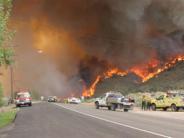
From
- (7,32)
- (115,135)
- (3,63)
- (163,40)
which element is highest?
(163,40)

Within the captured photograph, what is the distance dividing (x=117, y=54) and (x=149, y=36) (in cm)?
984

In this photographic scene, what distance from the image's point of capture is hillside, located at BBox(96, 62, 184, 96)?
275ft

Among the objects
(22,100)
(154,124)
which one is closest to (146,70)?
(22,100)

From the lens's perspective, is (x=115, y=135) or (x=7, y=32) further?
(x=7, y=32)

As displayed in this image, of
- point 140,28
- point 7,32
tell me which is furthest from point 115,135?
point 140,28

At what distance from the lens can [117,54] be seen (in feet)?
343

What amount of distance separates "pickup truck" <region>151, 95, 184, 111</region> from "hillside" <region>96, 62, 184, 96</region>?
26.8 m

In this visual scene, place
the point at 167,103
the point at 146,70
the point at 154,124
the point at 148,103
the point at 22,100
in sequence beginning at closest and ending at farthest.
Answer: the point at 154,124, the point at 167,103, the point at 148,103, the point at 22,100, the point at 146,70

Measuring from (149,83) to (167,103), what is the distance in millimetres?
40618

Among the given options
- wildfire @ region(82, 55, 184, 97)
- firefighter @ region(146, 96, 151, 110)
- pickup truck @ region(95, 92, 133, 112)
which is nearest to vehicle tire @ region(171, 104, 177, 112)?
firefighter @ region(146, 96, 151, 110)

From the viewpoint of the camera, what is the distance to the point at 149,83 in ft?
292

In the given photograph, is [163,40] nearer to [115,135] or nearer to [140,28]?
[140,28]

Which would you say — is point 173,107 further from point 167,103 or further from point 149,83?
point 149,83

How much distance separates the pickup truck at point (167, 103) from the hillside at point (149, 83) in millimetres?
26768
